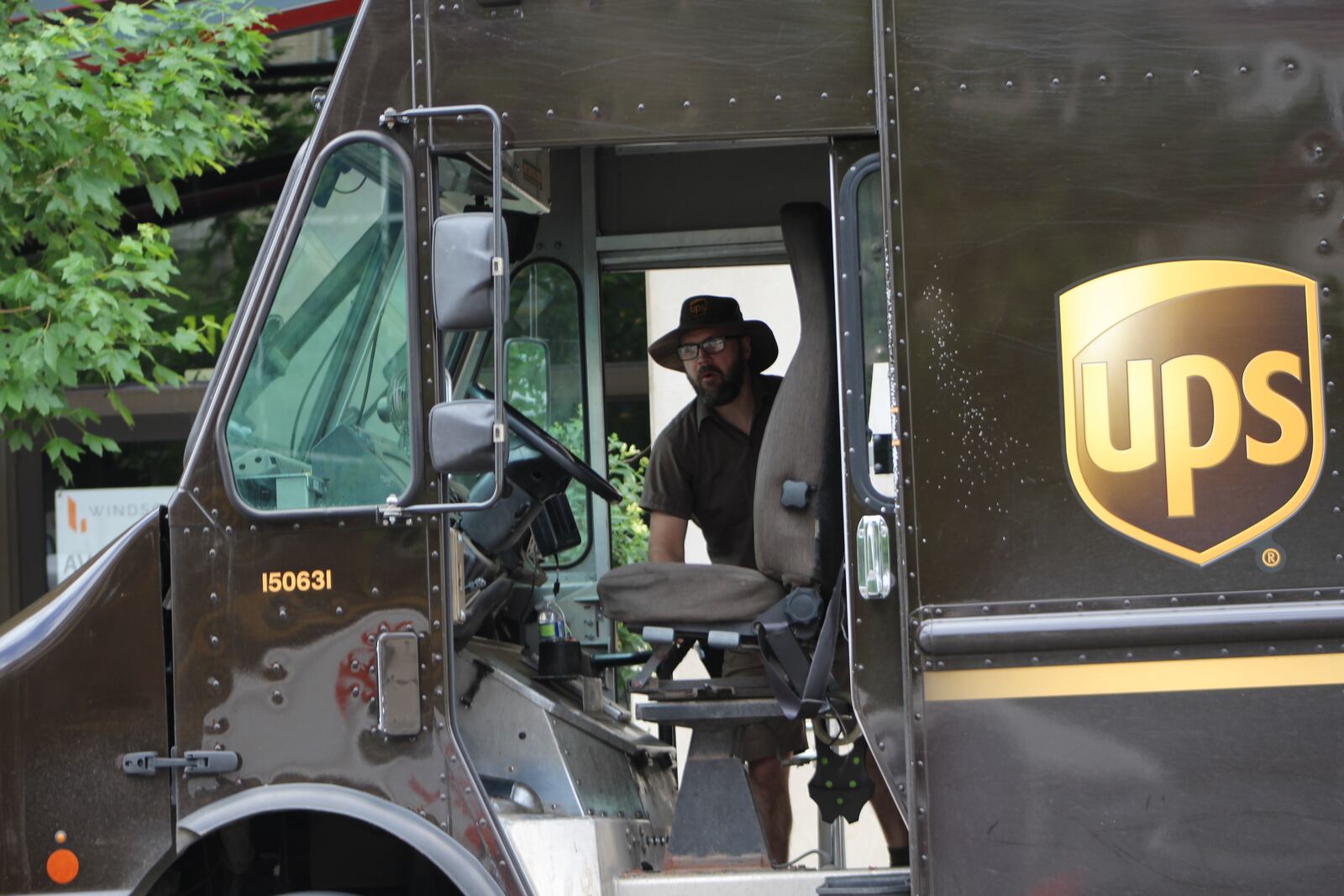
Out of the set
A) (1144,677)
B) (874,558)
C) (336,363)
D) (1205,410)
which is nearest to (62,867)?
(336,363)

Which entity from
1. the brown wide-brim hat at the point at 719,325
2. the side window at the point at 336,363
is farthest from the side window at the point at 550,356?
the side window at the point at 336,363

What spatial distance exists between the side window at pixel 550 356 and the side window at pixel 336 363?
1.62m

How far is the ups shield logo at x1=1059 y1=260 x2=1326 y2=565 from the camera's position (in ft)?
10.1

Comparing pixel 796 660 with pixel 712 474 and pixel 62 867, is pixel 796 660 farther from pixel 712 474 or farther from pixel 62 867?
pixel 62 867

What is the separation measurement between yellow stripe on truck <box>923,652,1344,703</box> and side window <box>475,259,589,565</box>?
2165 millimetres

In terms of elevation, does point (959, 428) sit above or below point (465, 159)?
below

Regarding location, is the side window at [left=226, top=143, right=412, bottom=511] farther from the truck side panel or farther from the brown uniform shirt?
the brown uniform shirt

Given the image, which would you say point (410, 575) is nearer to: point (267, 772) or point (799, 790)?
point (267, 772)

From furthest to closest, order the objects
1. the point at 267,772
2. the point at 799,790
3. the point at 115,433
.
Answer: the point at 115,433
the point at 799,790
the point at 267,772

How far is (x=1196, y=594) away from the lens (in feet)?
10.1

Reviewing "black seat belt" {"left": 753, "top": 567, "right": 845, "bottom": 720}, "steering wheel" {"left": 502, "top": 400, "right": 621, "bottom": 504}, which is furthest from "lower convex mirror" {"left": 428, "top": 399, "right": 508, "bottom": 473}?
"black seat belt" {"left": 753, "top": 567, "right": 845, "bottom": 720}

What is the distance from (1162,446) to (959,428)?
1.32 ft

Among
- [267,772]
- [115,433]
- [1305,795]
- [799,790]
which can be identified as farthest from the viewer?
[115,433]

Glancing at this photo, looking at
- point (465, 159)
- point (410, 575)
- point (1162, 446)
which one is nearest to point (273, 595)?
point (410, 575)
